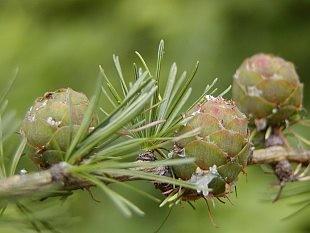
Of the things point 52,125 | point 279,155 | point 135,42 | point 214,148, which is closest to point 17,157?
point 52,125

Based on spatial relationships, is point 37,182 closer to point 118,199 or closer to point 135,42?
point 118,199

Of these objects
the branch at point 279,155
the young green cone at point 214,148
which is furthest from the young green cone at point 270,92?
the young green cone at point 214,148

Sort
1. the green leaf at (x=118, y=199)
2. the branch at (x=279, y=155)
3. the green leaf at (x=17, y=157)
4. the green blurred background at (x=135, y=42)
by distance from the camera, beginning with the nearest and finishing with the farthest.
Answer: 1. the green leaf at (x=118, y=199)
2. the green leaf at (x=17, y=157)
3. the branch at (x=279, y=155)
4. the green blurred background at (x=135, y=42)

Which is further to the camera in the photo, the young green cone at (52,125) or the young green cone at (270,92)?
the young green cone at (270,92)

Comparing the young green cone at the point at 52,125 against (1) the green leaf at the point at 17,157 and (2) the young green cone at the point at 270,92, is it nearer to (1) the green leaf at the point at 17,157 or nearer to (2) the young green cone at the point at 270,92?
(1) the green leaf at the point at 17,157

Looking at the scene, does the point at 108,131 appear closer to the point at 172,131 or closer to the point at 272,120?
the point at 172,131

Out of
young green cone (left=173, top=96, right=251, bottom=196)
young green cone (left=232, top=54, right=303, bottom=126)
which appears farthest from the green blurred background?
young green cone (left=173, top=96, right=251, bottom=196)

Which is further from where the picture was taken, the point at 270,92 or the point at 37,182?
the point at 270,92

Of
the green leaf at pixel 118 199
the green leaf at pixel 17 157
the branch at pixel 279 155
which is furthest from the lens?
the branch at pixel 279 155
